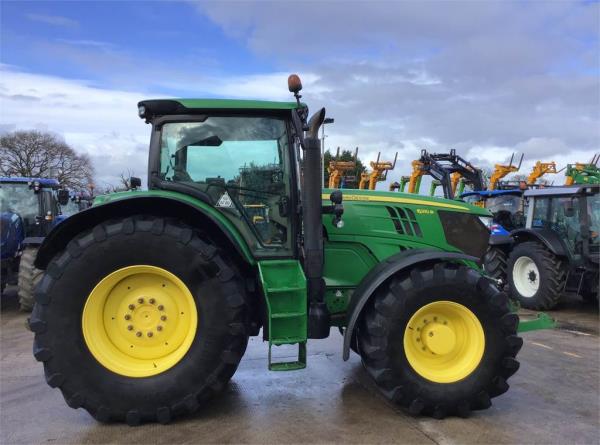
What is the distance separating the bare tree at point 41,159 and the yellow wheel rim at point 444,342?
1277 inches

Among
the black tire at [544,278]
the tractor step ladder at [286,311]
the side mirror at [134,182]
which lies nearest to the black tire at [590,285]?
the black tire at [544,278]

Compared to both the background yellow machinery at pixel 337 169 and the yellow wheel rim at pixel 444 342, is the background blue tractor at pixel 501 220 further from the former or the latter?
the background yellow machinery at pixel 337 169

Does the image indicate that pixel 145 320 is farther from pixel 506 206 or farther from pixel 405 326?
pixel 506 206

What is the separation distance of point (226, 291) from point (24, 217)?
268 inches

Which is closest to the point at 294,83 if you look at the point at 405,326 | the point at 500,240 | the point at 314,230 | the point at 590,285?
the point at 314,230

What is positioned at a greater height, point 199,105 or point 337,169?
point 337,169

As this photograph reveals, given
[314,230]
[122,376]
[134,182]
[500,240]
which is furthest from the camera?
[500,240]

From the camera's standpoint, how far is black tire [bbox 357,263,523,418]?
3602mm

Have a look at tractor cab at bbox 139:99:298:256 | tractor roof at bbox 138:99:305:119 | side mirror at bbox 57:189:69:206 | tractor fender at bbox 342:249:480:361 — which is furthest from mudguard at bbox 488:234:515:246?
side mirror at bbox 57:189:69:206

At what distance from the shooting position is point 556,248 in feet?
26.7

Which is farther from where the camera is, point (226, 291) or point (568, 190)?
point (568, 190)

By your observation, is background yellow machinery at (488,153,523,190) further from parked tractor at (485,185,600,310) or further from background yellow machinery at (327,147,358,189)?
parked tractor at (485,185,600,310)

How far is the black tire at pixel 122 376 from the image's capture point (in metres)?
3.38

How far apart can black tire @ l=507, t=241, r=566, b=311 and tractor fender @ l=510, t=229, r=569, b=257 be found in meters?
0.13
